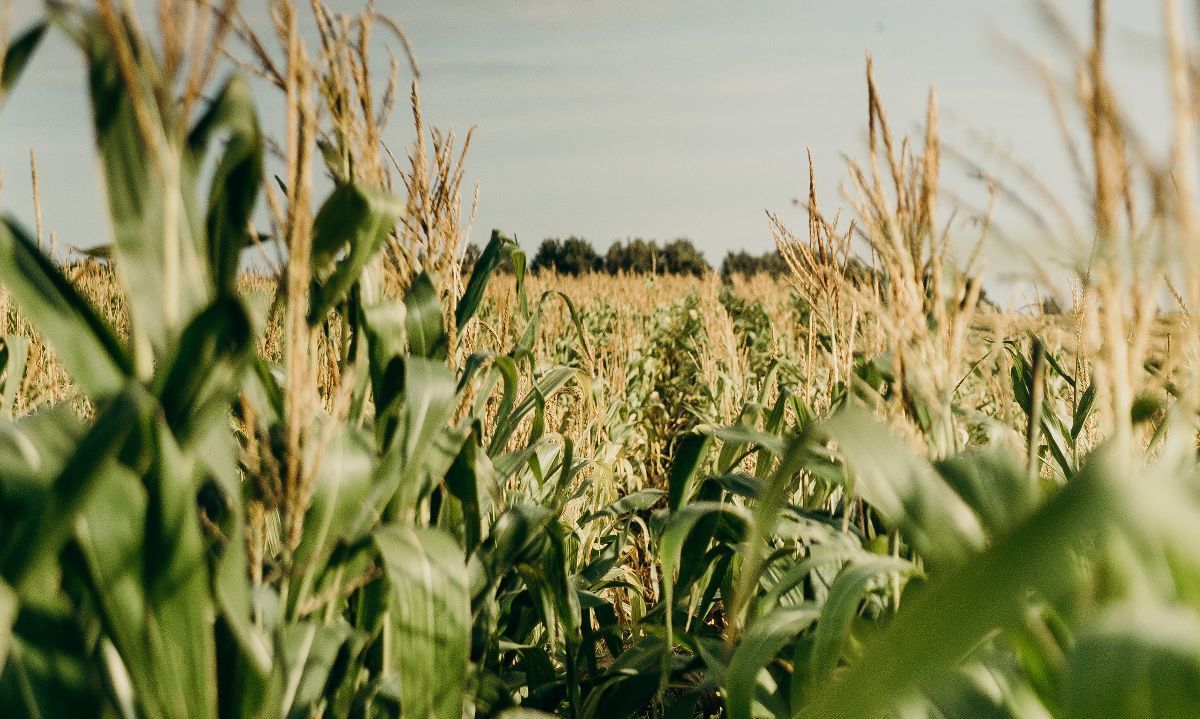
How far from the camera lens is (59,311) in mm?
827

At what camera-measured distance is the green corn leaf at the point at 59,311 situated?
0.82m

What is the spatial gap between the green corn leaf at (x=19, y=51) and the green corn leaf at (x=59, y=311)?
0.17 meters

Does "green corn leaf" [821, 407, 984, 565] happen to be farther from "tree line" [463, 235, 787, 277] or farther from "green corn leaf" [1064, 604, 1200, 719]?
"tree line" [463, 235, 787, 277]

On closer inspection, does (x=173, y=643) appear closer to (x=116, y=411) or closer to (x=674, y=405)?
(x=116, y=411)

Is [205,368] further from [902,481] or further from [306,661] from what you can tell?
[902,481]

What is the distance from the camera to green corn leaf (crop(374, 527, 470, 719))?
1.06 metres

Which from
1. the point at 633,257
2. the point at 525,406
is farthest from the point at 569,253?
the point at 525,406

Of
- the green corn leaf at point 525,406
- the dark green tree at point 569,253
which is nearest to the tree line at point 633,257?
the dark green tree at point 569,253

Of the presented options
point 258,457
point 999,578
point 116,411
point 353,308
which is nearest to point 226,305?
point 116,411

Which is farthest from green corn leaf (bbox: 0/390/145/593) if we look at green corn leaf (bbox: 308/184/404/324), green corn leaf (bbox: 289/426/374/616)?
green corn leaf (bbox: 308/184/404/324)

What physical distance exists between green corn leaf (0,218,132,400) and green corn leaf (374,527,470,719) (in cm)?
38

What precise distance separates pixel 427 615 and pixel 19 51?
81cm

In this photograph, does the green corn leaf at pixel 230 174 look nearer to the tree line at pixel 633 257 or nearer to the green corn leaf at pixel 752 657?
the green corn leaf at pixel 752 657

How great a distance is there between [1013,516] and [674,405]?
7.32m
